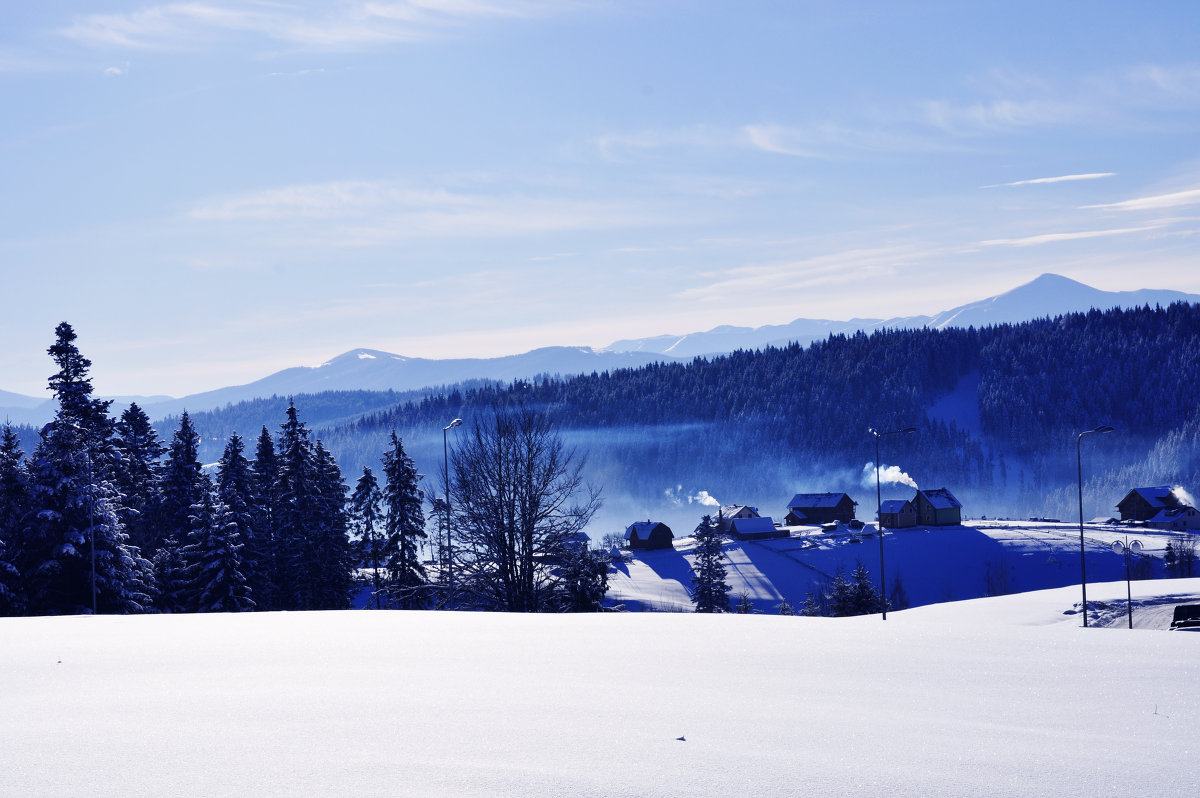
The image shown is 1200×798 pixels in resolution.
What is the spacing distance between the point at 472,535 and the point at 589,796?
84.1ft

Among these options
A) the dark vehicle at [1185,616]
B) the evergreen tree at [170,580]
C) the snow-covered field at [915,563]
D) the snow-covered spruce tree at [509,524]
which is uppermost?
the snow-covered spruce tree at [509,524]

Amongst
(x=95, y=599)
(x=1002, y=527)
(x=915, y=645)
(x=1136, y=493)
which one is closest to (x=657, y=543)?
(x=1002, y=527)

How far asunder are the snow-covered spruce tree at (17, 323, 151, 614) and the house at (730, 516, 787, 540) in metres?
102

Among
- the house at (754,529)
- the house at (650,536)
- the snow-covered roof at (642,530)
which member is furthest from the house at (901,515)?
the snow-covered roof at (642,530)

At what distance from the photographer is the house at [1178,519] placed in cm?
13175

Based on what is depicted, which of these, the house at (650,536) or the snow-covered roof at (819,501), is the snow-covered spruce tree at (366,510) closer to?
the house at (650,536)

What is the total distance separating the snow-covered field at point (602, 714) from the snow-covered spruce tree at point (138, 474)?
37.6 m

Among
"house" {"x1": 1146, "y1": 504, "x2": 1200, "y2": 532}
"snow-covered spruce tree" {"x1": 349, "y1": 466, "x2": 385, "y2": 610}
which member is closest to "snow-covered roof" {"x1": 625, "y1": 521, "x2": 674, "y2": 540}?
"house" {"x1": 1146, "y1": 504, "x2": 1200, "y2": 532}

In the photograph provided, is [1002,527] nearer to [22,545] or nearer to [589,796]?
[22,545]

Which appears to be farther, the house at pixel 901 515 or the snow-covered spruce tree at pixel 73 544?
the house at pixel 901 515

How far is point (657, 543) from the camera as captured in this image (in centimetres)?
12825

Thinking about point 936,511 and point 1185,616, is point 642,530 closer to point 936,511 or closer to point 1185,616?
point 936,511

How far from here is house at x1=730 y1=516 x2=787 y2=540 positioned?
5182 inches

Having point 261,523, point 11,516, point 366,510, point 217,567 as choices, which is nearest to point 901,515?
point 366,510
